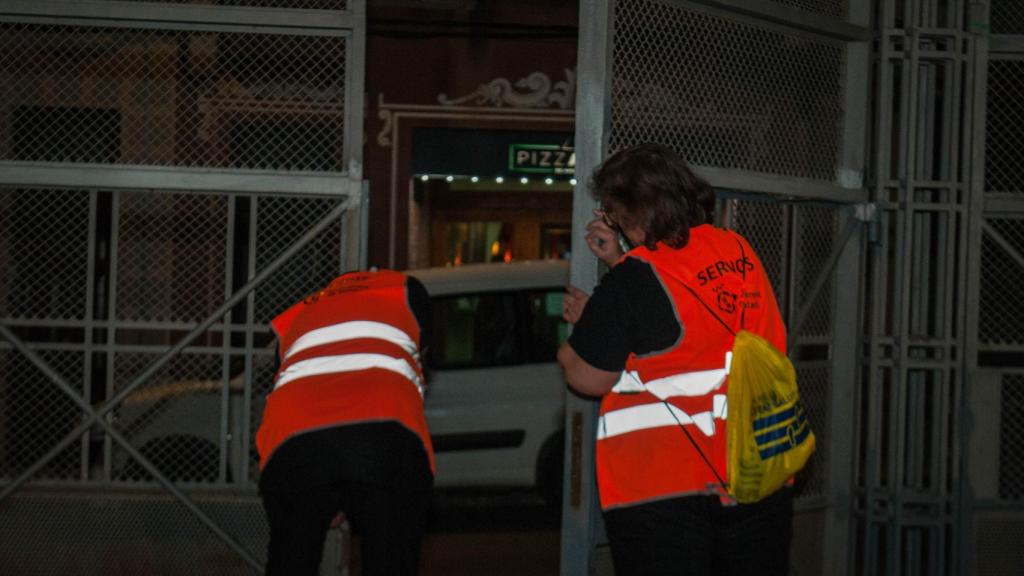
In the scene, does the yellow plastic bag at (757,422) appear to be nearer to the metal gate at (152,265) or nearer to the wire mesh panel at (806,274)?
the wire mesh panel at (806,274)

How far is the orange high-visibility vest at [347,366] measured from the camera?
3.86 meters

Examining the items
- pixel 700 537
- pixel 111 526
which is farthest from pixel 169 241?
pixel 700 537

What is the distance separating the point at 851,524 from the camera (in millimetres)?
5332

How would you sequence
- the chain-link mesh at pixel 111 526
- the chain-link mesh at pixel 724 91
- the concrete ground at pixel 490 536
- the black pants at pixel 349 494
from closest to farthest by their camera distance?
the black pants at pixel 349 494 < the chain-link mesh at pixel 724 91 < the chain-link mesh at pixel 111 526 < the concrete ground at pixel 490 536

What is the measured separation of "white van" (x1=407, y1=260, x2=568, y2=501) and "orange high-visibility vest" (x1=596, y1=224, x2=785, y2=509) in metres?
4.74

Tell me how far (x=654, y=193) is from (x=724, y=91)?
1.59 metres

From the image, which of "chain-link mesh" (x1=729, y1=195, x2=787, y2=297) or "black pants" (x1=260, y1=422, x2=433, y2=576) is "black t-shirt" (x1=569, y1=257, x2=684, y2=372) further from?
"chain-link mesh" (x1=729, y1=195, x2=787, y2=297)

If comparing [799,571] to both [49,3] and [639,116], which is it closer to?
[639,116]

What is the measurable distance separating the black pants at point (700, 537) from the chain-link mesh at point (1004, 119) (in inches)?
117

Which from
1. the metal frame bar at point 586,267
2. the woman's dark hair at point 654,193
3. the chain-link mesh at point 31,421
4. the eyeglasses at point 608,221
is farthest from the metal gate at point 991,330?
the chain-link mesh at point 31,421

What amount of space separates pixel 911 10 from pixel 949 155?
66 centimetres

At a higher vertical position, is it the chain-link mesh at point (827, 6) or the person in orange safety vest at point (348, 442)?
the chain-link mesh at point (827, 6)

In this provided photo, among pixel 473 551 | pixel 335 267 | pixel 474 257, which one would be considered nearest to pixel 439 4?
pixel 474 257

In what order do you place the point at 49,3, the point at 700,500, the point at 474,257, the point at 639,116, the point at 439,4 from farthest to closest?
the point at 474,257 < the point at 439,4 < the point at 49,3 < the point at 639,116 < the point at 700,500
